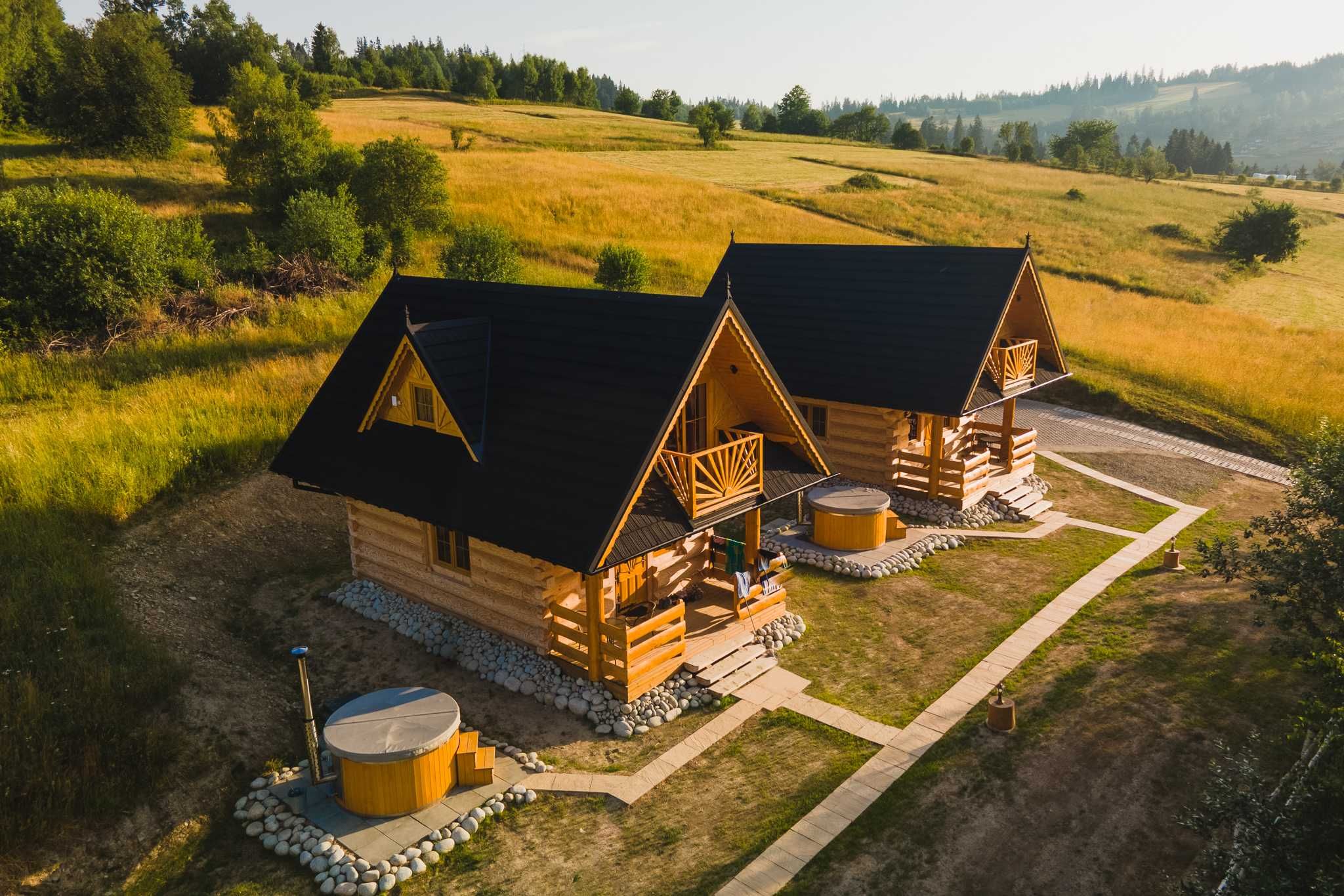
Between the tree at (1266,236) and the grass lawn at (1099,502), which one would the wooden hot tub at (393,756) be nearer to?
the grass lawn at (1099,502)

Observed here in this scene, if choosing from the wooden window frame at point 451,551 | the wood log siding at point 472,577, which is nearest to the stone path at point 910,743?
the wood log siding at point 472,577

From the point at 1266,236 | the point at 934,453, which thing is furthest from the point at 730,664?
the point at 1266,236

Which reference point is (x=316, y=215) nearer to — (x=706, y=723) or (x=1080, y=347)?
(x=706, y=723)

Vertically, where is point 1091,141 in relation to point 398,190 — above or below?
above

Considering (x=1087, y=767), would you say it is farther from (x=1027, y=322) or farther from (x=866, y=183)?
(x=866, y=183)

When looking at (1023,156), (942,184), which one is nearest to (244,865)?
(942,184)

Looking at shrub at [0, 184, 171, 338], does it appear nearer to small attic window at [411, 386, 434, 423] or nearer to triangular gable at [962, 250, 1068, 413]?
small attic window at [411, 386, 434, 423]
